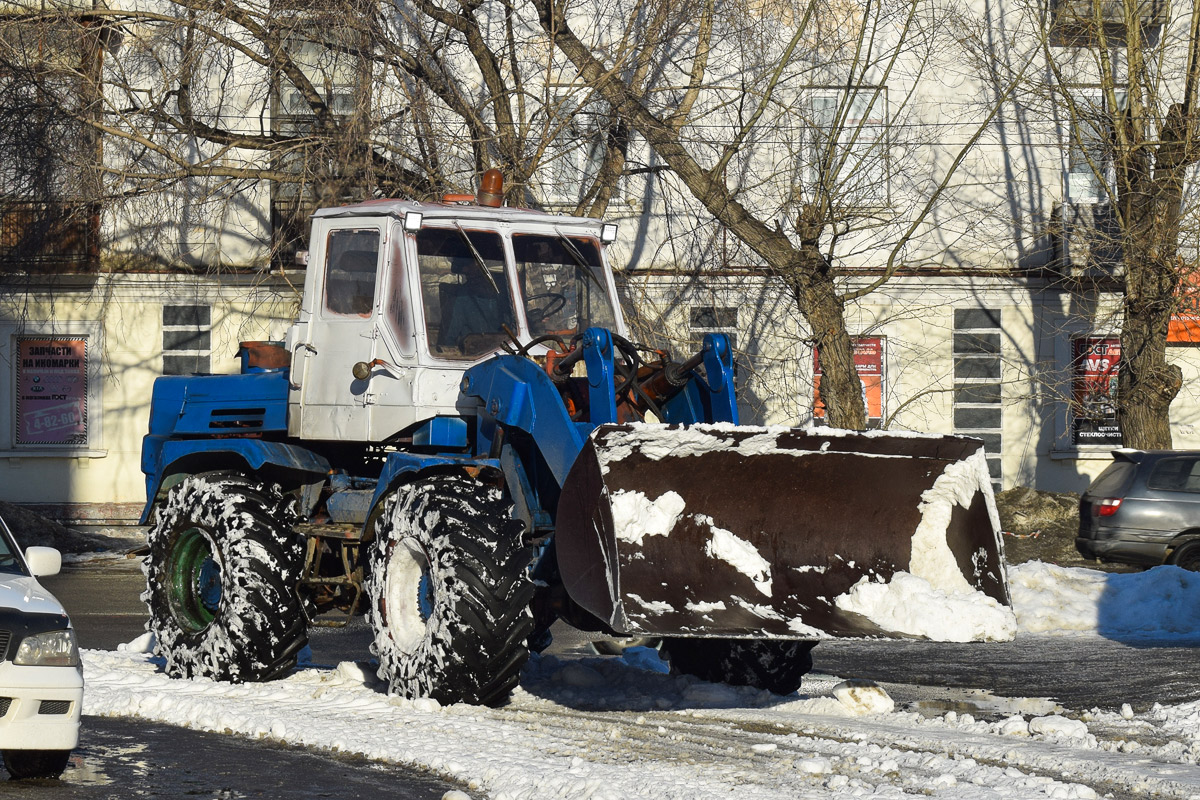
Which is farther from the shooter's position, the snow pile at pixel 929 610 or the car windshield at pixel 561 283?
the car windshield at pixel 561 283

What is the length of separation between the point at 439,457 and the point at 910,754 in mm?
3035

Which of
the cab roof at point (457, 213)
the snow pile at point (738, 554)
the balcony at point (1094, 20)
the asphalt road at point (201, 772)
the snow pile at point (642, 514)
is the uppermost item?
the balcony at point (1094, 20)

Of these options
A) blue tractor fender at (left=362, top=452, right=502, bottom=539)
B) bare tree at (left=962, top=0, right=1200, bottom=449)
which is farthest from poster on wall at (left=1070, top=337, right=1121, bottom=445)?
blue tractor fender at (left=362, top=452, right=502, bottom=539)

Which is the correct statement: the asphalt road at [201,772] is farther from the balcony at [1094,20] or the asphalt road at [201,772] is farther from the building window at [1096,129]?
the balcony at [1094,20]

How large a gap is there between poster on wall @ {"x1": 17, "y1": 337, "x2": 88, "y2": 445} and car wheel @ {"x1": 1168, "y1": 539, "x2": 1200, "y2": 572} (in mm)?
16396

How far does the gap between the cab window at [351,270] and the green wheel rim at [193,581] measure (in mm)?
1760

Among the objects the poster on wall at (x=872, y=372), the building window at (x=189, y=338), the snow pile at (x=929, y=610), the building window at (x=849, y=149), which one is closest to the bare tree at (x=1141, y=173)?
the building window at (x=849, y=149)

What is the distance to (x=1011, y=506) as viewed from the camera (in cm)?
2150

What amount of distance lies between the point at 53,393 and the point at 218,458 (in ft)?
49.4

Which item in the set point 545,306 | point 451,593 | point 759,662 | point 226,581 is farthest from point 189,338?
point 451,593

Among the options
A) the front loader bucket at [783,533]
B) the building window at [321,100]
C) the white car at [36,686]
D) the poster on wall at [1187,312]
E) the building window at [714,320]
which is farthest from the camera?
the building window at [714,320]

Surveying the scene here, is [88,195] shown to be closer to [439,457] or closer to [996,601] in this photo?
[439,457]

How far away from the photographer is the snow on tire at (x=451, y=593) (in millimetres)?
7320

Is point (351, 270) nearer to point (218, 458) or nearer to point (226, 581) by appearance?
point (218, 458)
